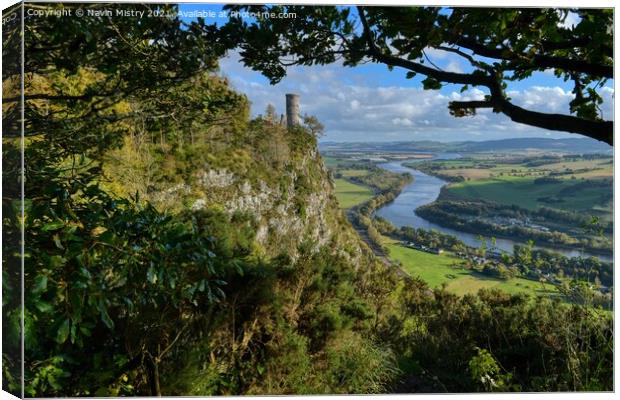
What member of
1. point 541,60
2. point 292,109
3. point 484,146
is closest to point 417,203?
point 484,146

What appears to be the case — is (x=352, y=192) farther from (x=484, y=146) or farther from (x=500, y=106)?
(x=500, y=106)

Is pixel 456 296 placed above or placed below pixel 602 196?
below

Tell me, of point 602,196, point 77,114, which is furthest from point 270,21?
point 602,196

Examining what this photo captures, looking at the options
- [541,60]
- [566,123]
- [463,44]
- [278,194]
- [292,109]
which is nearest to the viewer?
[566,123]

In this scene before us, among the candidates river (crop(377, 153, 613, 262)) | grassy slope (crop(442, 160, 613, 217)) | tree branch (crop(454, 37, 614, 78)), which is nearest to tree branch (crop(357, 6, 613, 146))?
tree branch (crop(454, 37, 614, 78))

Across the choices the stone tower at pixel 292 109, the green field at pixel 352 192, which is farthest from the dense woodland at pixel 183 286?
the stone tower at pixel 292 109

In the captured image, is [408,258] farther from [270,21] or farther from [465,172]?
[270,21]
